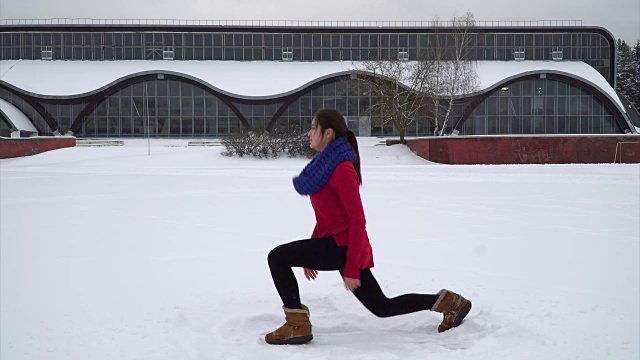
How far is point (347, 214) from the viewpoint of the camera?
161 inches

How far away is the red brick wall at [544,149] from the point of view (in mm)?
25859

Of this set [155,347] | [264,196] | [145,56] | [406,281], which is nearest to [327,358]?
[155,347]

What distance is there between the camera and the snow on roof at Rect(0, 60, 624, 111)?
161 ft

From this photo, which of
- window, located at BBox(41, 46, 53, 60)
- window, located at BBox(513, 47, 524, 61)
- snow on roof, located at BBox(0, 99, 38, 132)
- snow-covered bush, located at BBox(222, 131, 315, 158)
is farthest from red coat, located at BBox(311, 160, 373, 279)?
window, located at BBox(41, 46, 53, 60)

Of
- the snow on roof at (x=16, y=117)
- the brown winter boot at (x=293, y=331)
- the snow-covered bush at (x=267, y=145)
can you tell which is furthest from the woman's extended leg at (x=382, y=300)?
the snow on roof at (x=16, y=117)

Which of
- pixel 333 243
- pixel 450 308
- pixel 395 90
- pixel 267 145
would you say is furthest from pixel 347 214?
pixel 395 90

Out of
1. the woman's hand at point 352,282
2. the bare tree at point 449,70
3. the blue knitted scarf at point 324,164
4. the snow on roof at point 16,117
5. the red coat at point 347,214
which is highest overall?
the bare tree at point 449,70

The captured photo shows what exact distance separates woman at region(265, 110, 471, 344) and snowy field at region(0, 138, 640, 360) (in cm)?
24

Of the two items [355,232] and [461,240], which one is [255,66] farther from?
[355,232]

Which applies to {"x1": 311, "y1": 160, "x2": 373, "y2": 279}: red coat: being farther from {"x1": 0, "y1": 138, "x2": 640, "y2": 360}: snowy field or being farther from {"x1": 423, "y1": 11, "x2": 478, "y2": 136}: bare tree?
{"x1": 423, "y1": 11, "x2": 478, "y2": 136}: bare tree

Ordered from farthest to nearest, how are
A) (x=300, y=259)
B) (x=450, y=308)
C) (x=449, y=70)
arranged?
(x=449, y=70)
(x=450, y=308)
(x=300, y=259)

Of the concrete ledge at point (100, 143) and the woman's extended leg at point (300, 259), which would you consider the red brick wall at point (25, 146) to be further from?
the woman's extended leg at point (300, 259)

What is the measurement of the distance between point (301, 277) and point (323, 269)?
2.23 meters

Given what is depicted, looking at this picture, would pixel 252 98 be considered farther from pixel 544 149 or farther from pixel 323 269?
→ pixel 323 269
